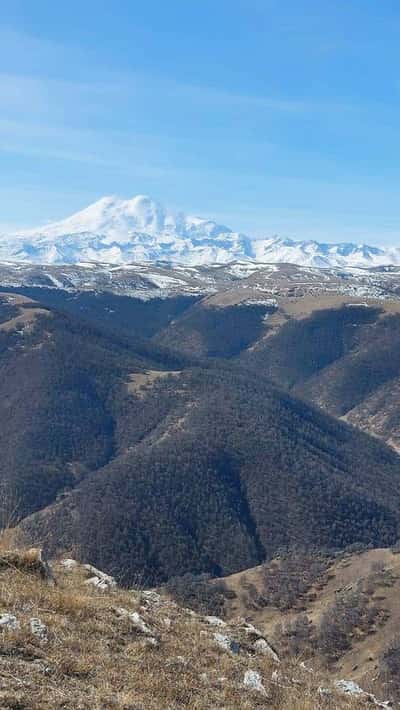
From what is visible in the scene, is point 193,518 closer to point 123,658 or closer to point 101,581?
point 101,581

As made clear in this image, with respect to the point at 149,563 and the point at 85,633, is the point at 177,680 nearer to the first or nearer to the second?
the point at 85,633

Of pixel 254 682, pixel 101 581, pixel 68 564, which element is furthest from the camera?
pixel 68 564

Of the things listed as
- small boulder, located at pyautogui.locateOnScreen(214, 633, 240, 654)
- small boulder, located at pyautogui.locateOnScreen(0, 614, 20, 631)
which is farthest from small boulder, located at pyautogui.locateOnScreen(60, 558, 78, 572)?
small boulder, located at pyautogui.locateOnScreen(0, 614, 20, 631)

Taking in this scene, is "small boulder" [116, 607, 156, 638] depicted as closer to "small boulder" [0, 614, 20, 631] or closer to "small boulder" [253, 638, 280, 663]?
"small boulder" [0, 614, 20, 631]

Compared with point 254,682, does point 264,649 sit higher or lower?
lower

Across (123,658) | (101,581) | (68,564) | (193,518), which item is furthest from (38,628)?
(193,518)

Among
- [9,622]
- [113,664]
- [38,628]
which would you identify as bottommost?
[113,664]
